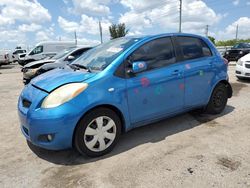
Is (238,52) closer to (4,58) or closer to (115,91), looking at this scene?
(115,91)

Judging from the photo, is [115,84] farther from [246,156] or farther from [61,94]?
[246,156]

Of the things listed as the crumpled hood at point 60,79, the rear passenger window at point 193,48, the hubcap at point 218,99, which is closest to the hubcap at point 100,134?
the crumpled hood at point 60,79

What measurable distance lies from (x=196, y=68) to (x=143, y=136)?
150cm

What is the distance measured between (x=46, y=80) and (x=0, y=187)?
1487 mm

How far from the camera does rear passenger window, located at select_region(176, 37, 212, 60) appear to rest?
432cm

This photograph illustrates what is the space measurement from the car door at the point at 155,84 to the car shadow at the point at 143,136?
1.09 feet

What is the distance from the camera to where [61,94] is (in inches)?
125

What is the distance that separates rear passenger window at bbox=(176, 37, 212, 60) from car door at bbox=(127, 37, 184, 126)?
27cm

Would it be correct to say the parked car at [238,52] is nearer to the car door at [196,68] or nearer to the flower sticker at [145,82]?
the car door at [196,68]

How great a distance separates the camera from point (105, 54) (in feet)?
13.1

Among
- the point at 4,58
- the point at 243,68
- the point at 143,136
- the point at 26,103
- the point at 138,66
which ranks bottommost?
the point at 143,136

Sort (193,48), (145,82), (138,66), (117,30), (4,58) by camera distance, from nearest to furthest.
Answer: (138,66), (145,82), (193,48), (4,58), (117,30)

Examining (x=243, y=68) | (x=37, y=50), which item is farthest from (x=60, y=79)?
(x=37, y=50)

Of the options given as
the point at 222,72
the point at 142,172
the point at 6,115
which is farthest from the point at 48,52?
the point at 142,172
